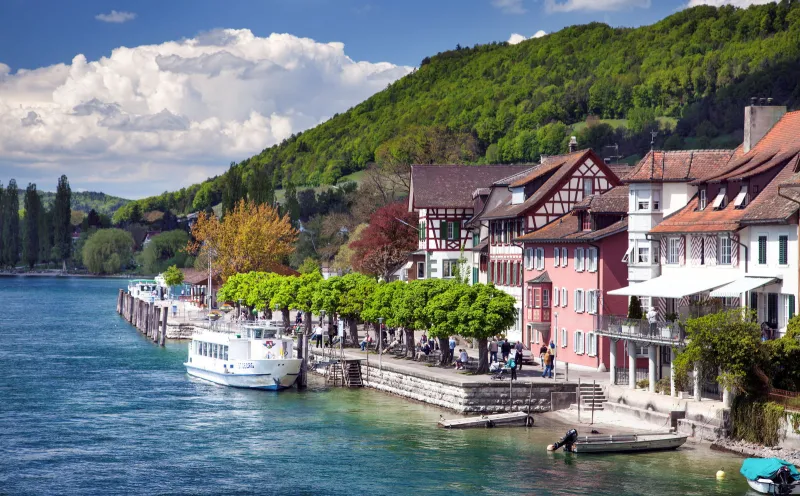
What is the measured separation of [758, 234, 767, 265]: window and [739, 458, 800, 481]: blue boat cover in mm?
13356

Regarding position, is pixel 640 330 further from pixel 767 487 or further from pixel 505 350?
pixel 767 487

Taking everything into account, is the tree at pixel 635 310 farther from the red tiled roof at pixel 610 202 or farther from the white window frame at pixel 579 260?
the white window frame at pixel 579 260

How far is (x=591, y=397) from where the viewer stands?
59.7 m

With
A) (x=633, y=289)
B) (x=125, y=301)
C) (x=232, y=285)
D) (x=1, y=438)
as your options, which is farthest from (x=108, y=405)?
(x=125, y=301)

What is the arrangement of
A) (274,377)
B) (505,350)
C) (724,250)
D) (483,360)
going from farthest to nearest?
(274,377), (505,350), (483,360), (724,250)

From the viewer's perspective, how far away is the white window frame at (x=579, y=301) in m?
70.7

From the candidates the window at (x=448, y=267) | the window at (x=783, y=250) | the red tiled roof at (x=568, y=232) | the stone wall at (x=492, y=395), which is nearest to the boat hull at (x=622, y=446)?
the window at (x=783, y=250)

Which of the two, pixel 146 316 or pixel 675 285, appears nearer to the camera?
pixel 675 285

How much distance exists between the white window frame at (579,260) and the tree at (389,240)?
1621 inches

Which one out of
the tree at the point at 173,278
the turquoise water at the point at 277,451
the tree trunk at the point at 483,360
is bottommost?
the turquoise water at the point at 277,451

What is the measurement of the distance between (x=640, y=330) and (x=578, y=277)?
45.3 ft

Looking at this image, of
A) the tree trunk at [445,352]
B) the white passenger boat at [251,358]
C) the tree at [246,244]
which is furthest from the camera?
the tree at [246,244]

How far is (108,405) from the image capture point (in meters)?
70.0

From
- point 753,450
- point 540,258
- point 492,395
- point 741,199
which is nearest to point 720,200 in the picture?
point 741,199
